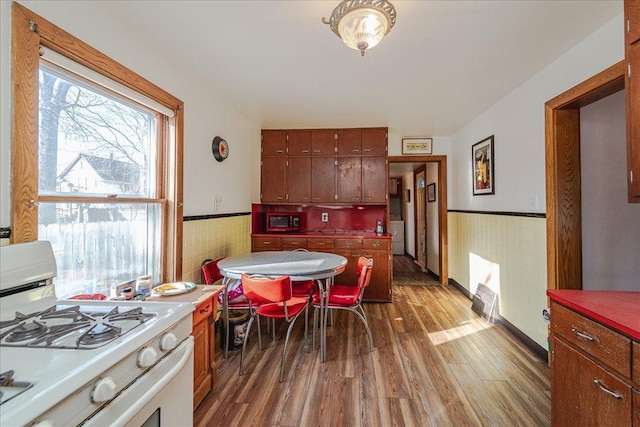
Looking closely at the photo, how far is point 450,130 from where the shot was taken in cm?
407

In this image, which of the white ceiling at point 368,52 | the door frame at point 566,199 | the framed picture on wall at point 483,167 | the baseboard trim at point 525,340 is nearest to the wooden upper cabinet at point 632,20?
the white ceiling at point 368,52

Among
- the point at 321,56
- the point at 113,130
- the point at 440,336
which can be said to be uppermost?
the point at 321,56

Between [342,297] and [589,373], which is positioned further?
[342,297]

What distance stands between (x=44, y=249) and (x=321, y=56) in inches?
79.5

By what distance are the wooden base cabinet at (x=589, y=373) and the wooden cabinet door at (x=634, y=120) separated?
2.16 feet

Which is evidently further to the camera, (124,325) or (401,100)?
(401,100)

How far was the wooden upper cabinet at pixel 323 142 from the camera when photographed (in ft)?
13.1

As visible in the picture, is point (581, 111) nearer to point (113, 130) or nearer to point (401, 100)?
point (401, 100)

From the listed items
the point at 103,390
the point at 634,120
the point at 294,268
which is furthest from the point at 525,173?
the point at 103,390

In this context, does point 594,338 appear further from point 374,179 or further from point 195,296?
point 374,179

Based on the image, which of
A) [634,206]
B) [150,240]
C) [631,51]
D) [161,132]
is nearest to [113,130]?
[161,132]

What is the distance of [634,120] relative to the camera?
1264mm

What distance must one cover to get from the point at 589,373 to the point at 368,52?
220 cm

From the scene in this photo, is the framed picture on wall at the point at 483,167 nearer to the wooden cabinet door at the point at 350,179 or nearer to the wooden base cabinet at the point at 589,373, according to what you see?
the wooden cabinet door at the point at 350,179
